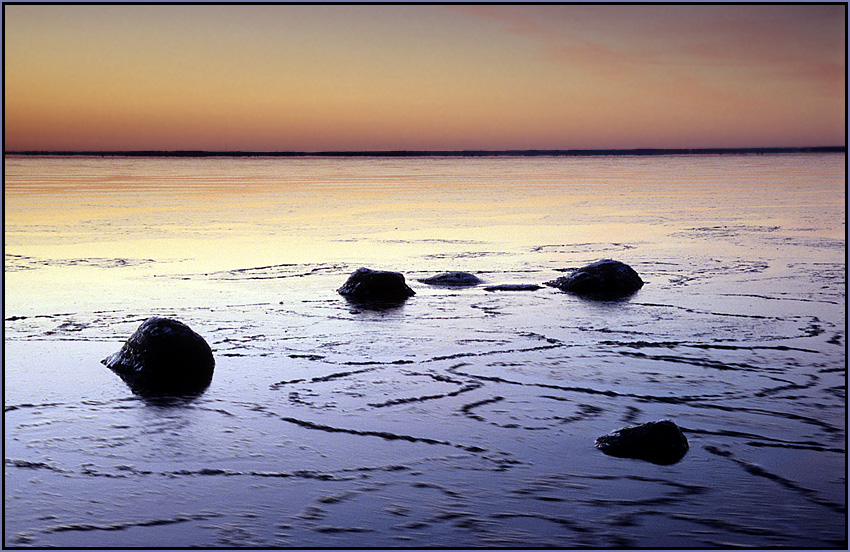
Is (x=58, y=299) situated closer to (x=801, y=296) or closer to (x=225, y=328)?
(x=225, y=328)

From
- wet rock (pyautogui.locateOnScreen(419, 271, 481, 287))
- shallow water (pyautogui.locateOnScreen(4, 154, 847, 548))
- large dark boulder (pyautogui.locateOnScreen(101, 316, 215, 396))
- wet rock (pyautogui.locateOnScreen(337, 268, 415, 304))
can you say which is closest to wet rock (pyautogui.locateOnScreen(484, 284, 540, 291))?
shallow water (pyautogui.locateOnScreen(4, 154, 847, 548))

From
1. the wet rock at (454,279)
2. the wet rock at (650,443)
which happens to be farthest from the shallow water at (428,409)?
the wet rock at (454,279)

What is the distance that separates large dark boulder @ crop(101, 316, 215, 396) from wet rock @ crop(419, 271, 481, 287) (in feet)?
14.8

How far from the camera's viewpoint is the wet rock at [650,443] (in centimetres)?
477

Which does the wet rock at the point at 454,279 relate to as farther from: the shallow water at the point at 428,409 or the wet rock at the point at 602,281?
the wet rock at the point at 602,281

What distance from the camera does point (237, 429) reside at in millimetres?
5258

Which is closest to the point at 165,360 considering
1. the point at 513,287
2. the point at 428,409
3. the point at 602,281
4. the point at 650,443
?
the point at 428,409

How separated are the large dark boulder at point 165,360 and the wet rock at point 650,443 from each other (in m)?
2.87

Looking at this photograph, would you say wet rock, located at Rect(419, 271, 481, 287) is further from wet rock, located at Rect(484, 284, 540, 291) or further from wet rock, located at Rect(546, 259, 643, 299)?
wet rock, located at Rect(546, 259, 643, 299)

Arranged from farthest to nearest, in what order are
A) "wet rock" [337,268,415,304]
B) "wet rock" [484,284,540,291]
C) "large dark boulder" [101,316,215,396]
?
"wet rock" [484,284,540,291], "wet rock" [337,268,415,304], "large dark boulder" [101,316,215,396]

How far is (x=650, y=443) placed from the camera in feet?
15.8

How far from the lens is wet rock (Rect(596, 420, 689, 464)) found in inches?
188

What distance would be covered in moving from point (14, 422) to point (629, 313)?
570 cm

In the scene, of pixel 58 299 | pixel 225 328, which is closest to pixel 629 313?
pixel 225 328
